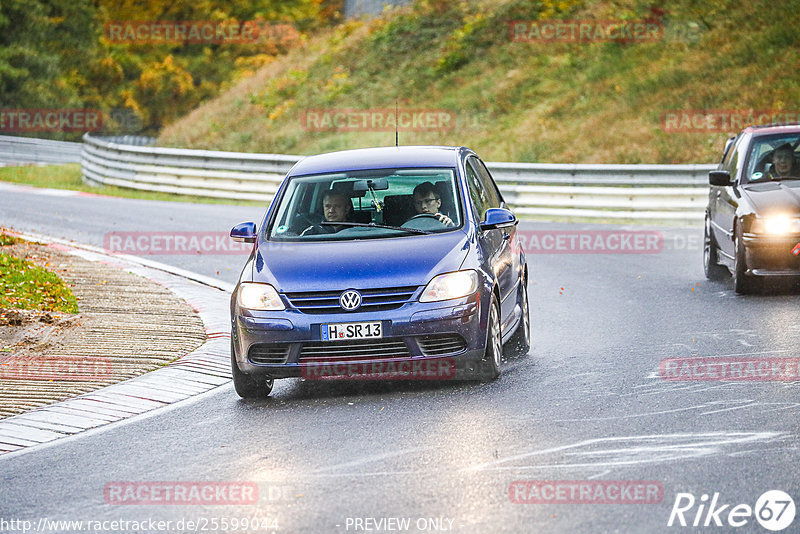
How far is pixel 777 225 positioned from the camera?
42.7ft

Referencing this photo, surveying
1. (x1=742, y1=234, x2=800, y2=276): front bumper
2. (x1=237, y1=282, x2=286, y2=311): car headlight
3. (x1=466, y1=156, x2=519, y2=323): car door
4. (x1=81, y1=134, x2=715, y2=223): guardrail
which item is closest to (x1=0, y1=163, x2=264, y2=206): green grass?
(x1=81, y1=134, x2=715, y2=223): guardrail

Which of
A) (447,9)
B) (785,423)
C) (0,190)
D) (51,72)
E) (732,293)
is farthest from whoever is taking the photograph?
(51,72)

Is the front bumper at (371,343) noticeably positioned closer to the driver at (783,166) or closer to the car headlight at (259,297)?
the car headlight at (259,297)

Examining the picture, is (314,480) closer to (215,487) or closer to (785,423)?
(215,487)

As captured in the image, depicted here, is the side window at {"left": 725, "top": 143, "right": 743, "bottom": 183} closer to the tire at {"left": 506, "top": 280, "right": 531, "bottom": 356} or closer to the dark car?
the dark car

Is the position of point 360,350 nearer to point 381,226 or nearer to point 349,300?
point 349,300

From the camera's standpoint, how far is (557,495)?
20.5ft

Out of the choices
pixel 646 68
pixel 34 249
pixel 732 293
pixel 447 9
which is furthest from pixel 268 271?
pixel 447 9

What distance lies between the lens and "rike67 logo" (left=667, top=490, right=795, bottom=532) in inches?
224

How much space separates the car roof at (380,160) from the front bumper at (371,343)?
5.50ft

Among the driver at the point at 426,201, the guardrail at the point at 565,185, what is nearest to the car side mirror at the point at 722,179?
the driver at the point at 426,201

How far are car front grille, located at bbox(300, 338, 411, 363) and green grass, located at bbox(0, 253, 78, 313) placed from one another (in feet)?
15.0

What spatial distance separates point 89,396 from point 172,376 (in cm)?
81

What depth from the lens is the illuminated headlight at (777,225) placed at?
1295 cm
